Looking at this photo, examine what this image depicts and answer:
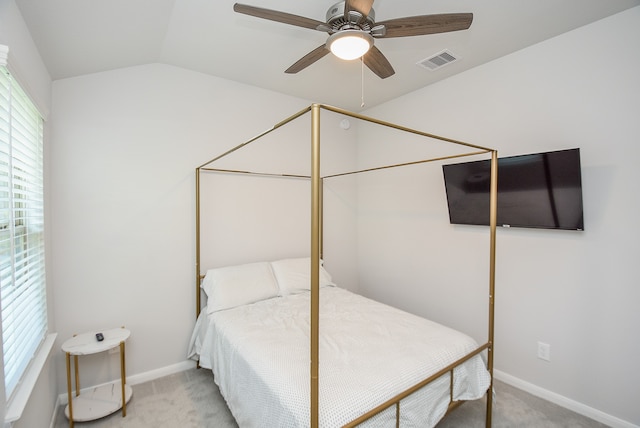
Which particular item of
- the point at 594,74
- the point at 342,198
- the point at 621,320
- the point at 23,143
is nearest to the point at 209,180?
the point at 23,143

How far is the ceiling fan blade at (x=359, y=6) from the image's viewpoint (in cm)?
125

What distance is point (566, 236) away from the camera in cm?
204

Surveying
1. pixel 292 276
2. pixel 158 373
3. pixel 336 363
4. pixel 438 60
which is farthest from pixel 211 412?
pixel 438 60

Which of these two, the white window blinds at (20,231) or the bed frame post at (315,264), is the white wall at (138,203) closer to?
the white window blinds at (20,231)

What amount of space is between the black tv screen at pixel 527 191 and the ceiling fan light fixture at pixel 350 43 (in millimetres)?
1402

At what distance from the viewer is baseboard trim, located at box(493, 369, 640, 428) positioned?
1852mm

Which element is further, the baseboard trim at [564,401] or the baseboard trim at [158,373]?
the baseboard trim at [158,373]

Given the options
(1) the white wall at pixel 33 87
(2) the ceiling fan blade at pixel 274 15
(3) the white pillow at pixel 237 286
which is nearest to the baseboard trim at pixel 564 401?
(3) the white pillow at pixel 237 286

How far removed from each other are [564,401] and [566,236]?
45.4 inches

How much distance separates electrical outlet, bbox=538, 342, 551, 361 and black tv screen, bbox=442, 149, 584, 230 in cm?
88

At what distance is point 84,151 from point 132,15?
106cm

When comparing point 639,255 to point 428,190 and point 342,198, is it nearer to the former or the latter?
point 428,190

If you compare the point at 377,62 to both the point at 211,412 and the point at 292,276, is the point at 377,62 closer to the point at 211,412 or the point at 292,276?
the point at 292,276

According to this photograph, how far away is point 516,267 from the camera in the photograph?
2.29m
